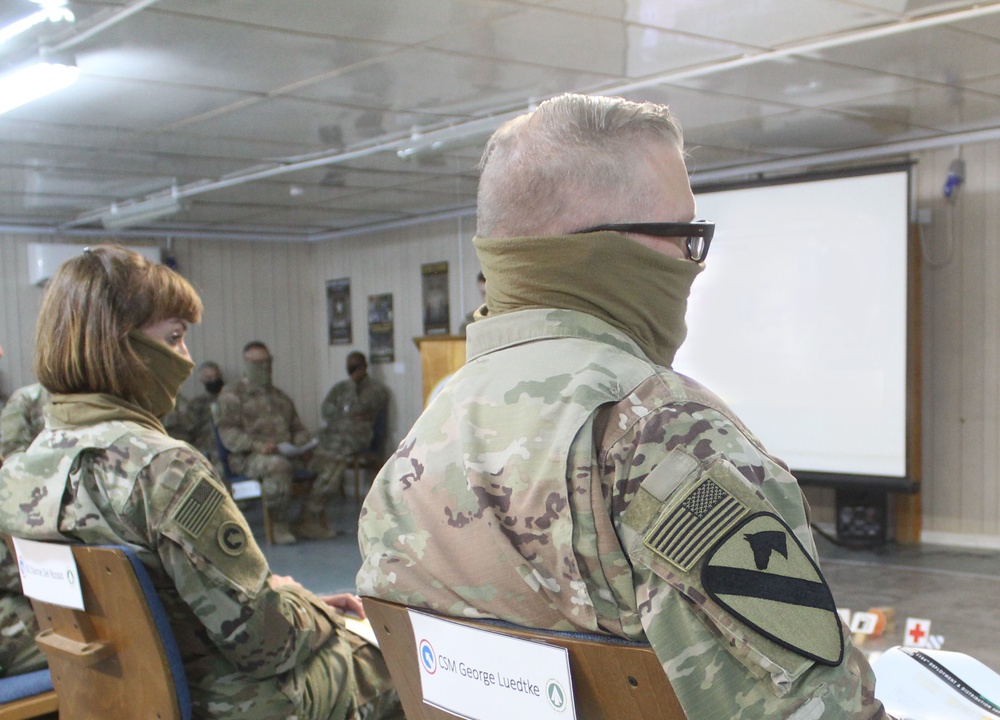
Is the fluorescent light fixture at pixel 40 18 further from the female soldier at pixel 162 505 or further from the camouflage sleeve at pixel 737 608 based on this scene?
the camouflage sleeve at pixel 737 608

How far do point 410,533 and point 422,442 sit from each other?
0.32 feet

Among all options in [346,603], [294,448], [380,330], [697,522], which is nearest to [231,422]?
[294,448]

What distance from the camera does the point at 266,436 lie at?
543 centimetres

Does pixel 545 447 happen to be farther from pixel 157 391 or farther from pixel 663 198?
pixel 157 391

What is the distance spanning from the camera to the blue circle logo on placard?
90 cm

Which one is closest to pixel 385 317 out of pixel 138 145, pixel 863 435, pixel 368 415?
pixel 368 415

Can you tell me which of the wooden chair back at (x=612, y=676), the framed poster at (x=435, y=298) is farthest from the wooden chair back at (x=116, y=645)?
the framed poster at (x=435, y=298)

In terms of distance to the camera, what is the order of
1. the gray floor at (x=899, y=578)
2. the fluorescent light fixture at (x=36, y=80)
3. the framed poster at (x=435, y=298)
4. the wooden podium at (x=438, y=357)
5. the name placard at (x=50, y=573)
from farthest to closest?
the framed poster at (x=435, y=298), the wooden podium at (x=438, y=357), the gray floor at (x=899, y=578), the fluorescent light fixture at (x=36, y=80), the name placard at (x=50, y=573)

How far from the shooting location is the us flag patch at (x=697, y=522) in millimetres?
708

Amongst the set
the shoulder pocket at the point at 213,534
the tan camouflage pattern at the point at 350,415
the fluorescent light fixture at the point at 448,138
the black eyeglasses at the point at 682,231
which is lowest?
the tan camouflage pattern at the point at 350,415

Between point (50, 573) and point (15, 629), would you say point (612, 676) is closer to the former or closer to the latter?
point (50, 573)

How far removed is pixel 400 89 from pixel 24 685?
→ 3.14m

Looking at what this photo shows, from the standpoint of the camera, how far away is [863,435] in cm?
549

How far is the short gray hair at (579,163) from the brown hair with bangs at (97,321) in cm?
106
